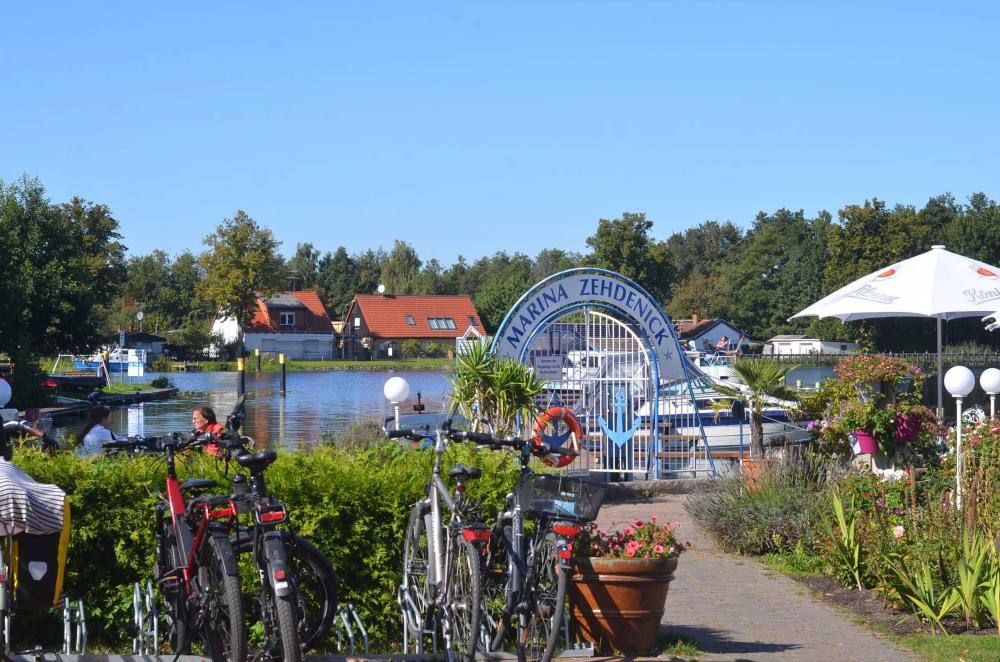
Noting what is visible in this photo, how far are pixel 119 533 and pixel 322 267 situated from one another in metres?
130

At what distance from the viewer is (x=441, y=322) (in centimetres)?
9538

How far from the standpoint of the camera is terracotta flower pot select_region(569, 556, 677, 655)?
6000mm

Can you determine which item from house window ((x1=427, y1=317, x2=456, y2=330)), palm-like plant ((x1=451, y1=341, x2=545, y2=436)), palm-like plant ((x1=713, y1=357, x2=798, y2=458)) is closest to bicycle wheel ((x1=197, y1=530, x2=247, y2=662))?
palm-like plant ((x1=451, y1=341, x2=545, y2=436))

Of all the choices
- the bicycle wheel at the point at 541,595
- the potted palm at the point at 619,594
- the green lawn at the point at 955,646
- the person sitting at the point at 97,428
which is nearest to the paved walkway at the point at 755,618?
the green lawn at the point at 955,646

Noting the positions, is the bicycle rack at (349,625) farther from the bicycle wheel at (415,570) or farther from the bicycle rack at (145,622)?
the bicycle rack at (145,622)

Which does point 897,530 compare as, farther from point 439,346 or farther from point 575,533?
point 439,346

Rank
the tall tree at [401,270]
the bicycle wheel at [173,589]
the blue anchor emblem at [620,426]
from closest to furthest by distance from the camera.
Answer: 1. the bicycle wheel at [173,589]
2. the blue anchor emblem at [620,426]
3. the tall tree at [401,270]

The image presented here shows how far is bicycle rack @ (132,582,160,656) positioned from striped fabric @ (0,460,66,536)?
857 mm

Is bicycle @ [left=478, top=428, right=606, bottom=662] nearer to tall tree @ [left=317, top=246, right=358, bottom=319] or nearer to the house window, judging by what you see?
the house window

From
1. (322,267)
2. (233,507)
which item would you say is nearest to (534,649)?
(233,507)

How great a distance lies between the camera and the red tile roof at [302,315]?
301 ft

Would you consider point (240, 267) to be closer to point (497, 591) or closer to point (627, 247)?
point (627, 247)

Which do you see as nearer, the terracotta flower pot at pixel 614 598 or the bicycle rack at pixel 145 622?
the bicycle rack at pixel 145 622

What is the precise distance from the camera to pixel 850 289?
13.6 m
